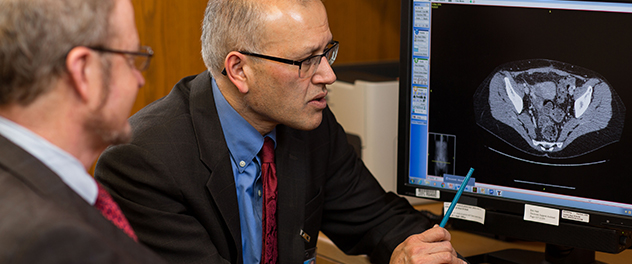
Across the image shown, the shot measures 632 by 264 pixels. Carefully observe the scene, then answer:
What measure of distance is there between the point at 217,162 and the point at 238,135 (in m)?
0.09

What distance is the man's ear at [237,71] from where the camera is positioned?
4.01 feet

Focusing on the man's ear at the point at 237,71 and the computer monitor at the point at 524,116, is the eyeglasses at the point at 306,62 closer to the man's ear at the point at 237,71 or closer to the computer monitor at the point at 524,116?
the man's ear at the point at 237,71

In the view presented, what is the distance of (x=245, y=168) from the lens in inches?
50.1

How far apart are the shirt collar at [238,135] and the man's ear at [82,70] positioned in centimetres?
52

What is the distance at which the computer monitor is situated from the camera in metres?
1.12

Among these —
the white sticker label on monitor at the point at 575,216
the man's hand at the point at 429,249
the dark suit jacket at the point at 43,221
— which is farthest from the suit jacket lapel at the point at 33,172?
the white sticker label on monitor at the point at 575,216

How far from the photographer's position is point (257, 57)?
1201 mm

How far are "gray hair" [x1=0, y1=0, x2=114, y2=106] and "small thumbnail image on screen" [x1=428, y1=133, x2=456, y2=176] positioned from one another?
77 cm

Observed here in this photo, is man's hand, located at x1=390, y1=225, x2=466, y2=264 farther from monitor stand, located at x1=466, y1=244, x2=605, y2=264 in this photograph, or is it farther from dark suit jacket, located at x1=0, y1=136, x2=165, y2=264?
dark suit jacket, located at x1=0, y1=136, x2=165, y2=264

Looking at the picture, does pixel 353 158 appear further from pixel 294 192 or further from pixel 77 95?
pixel 77 95

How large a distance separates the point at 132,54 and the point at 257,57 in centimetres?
41

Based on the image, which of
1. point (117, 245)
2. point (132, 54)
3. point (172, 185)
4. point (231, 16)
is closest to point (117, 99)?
point (132, 54)

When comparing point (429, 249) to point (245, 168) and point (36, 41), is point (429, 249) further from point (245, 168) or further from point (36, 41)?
point (36, 41)

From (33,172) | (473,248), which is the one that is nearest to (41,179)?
(33,172)
